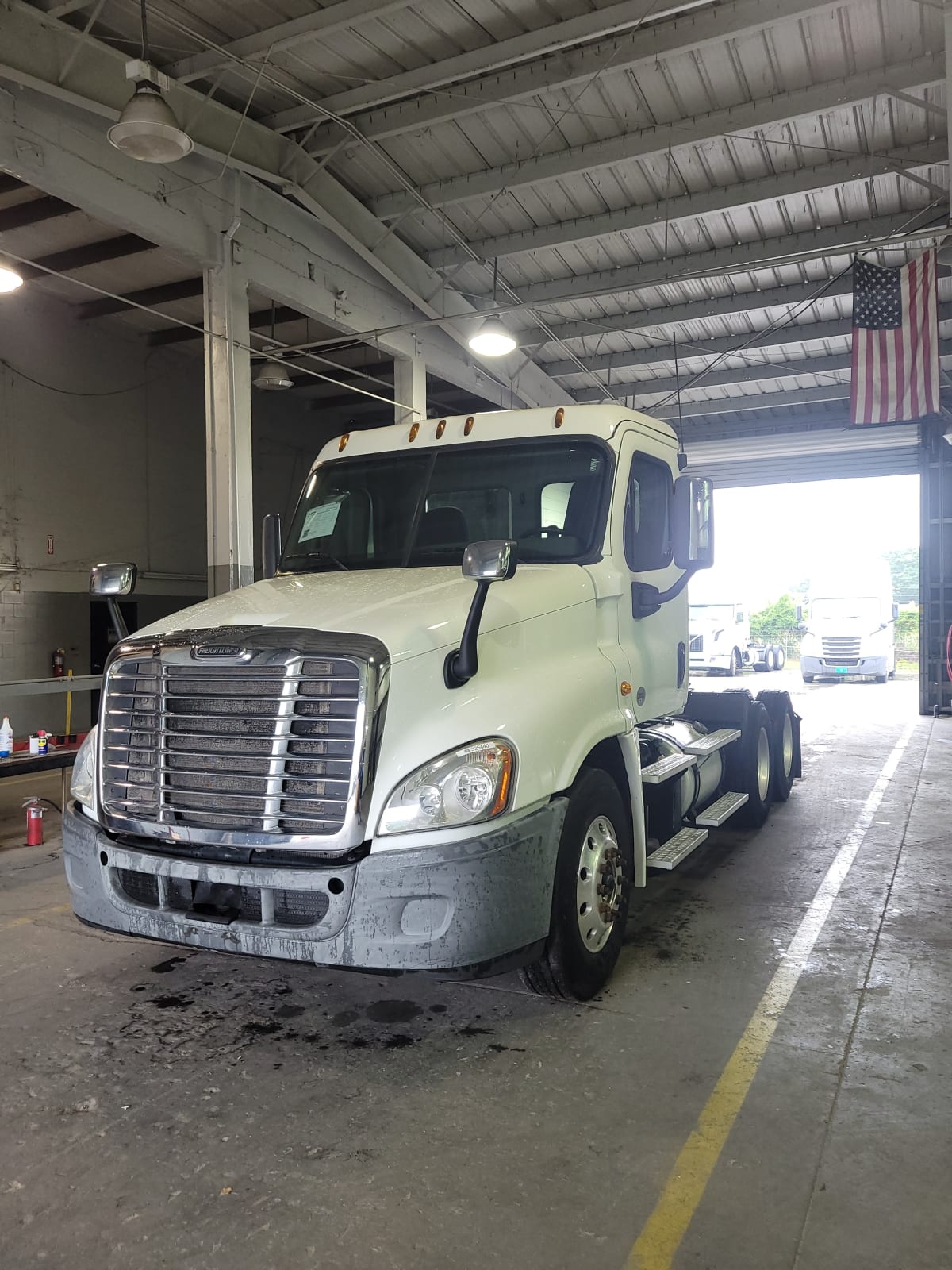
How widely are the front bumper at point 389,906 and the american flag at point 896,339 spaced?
9.18 metres

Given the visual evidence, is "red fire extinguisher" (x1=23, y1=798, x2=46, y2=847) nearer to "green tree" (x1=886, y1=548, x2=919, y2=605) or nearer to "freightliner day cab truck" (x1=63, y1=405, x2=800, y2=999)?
"freightliner day cab truck" (x1=63, y1=405, x2=800, y2=999)

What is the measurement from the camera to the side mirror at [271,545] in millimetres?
5258

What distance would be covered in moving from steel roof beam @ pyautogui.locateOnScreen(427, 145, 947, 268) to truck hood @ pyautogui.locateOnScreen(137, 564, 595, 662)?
8.60 metres

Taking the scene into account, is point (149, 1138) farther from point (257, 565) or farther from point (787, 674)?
point (787, 674)

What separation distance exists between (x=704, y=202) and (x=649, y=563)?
8.24 meters

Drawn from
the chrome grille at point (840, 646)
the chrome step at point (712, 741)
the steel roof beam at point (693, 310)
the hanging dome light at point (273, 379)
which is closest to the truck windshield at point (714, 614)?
the chrome grille at point (840, 646)

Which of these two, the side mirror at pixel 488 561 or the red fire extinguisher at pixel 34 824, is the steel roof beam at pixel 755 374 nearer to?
the red fire extinguisher at pixel 34 824

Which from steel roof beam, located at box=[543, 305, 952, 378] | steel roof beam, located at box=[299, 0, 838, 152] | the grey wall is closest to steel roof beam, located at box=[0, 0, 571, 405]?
steel roof beam, located at box=[299, 0, 838, 152]

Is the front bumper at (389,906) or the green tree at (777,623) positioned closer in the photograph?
the front bumper at (389,906)

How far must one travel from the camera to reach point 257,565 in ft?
40.6

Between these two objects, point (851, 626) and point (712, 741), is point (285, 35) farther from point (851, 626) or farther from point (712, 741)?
point (851, 626)

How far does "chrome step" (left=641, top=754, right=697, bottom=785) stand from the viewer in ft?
15.3

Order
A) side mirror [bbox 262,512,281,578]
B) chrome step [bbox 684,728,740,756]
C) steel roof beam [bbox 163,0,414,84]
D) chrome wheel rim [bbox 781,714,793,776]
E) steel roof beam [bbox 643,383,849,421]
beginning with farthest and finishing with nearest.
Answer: steel roof beam [bbox 643,383,849,421] → chrome wheel rim [bbox 781,714,793,776] → steel roof beam [bbox 163,0,414,84] → chrome step [bbox 684,728,740,756] → side mirror [bbox 262,512,281,578]

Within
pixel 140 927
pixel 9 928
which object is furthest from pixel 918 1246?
pixel 9 928
